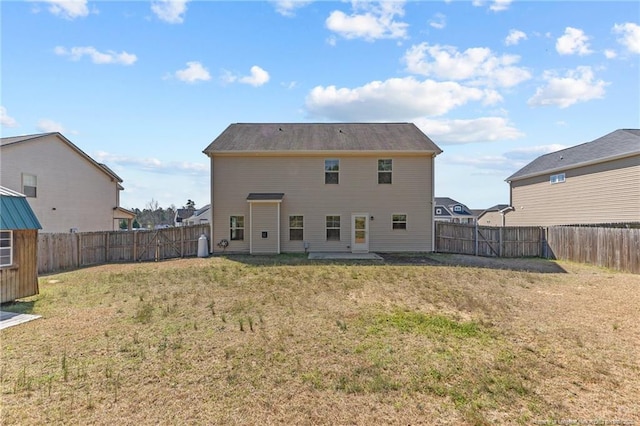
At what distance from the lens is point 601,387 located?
3814 mm

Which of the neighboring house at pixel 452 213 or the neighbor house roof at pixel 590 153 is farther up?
the neighbor house roof at pixel 590 153

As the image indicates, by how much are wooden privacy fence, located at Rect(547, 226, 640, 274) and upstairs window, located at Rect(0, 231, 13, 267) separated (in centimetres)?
1856

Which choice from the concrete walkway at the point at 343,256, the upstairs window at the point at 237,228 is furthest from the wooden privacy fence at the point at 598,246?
the upstairs window at the point at 237,228

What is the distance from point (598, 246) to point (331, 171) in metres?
11.7

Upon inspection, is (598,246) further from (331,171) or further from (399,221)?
(331,171)

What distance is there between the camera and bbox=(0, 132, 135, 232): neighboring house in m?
16.8

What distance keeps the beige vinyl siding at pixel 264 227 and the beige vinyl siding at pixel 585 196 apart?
1686cm

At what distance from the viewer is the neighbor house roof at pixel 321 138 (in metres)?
17.0

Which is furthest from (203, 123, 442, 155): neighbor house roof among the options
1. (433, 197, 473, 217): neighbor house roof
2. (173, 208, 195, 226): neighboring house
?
(173, 208, 195, 226): neighboring house

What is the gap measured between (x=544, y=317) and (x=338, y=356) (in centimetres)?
443

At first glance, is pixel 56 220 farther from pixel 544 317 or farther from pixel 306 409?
pixel 544 317

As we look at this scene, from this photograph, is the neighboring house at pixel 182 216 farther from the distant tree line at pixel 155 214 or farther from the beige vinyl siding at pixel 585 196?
the beige vinyl siding at pixel 585 196

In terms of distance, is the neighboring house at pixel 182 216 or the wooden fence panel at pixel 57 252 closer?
the wooden fence panel at pixel 57 252

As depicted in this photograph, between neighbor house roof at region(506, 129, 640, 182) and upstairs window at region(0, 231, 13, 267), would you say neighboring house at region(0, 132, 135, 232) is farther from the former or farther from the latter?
neighbor house roof at region(506, 129, 640, 182)
